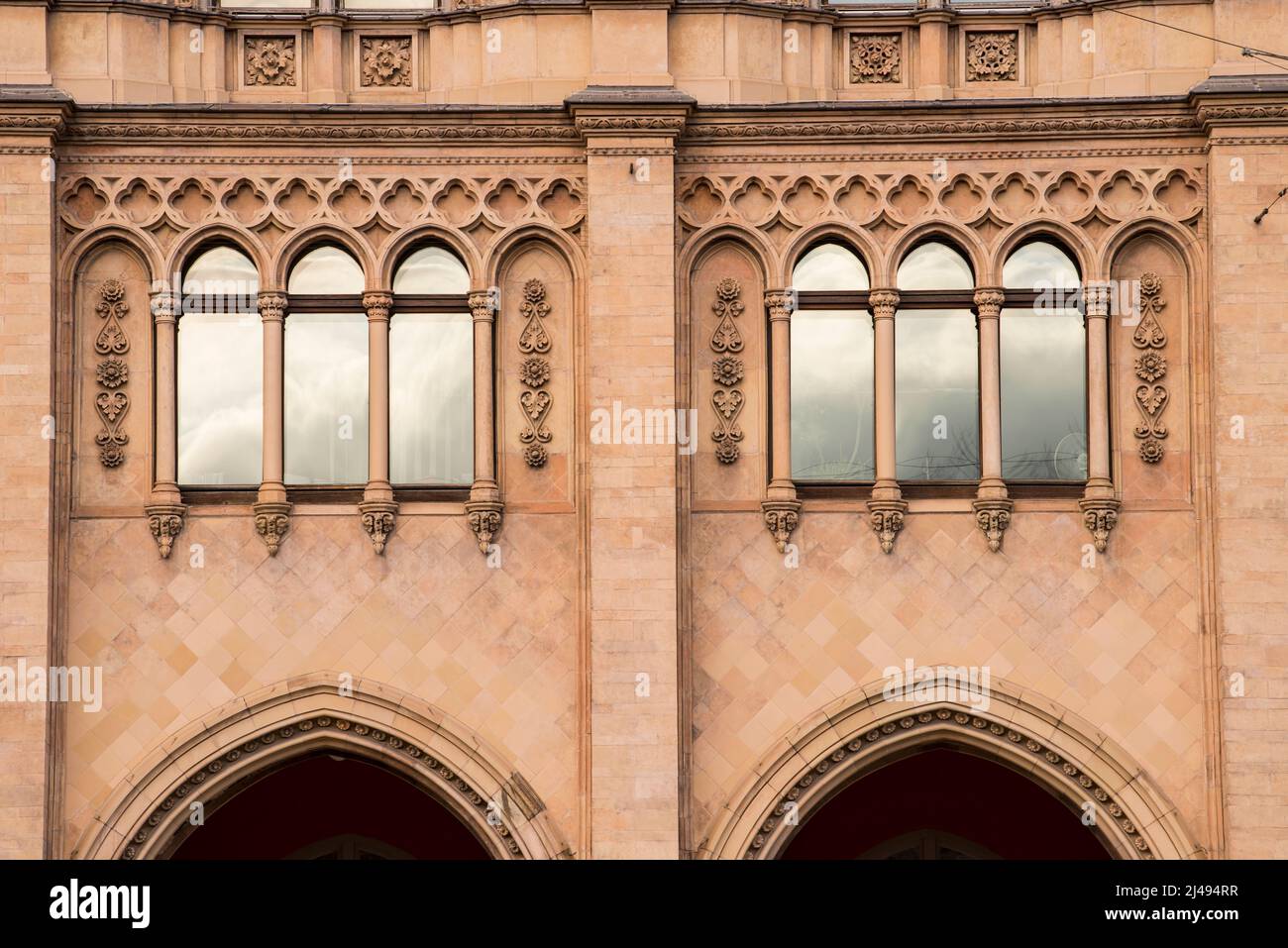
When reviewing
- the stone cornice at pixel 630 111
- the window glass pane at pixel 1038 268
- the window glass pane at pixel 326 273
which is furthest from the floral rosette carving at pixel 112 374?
the window glass pane at pixel 1038 268

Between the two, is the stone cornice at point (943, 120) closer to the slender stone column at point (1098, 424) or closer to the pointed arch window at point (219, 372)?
the slender stone column at point (1098, 424)

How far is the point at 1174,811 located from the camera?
25109 millimetres

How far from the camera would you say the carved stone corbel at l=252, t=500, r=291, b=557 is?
25.5 metres

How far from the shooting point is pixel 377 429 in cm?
2572

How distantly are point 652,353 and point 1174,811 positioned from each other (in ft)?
24.4

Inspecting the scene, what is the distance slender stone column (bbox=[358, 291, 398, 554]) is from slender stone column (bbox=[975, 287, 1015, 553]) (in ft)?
21.1

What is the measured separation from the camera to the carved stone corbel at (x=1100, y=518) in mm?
25484

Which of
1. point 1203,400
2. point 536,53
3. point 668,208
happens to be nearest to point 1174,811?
point 1203,400

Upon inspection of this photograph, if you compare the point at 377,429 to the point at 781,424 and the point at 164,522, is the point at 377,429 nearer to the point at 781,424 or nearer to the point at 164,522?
the point at 164,522

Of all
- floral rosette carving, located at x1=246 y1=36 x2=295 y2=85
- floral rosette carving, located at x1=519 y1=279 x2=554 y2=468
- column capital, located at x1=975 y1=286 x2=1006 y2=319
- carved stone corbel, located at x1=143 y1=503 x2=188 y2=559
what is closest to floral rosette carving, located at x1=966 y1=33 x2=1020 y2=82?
column capital, located at x1=975 y1=286 x2=1006 y2=319

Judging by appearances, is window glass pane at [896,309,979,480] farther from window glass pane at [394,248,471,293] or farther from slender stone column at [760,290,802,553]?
window glass pane at [394,248,471,293]

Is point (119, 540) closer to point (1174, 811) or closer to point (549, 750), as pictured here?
point (549, 750)

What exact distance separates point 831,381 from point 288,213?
632cm
